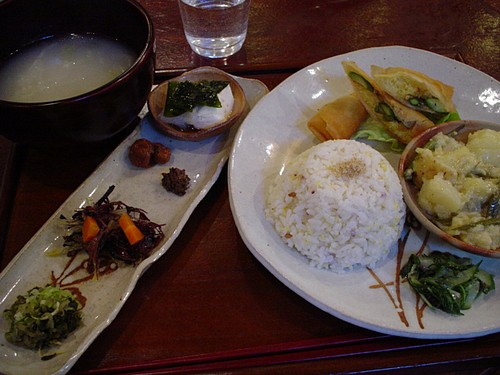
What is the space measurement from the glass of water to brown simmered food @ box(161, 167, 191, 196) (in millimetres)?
914

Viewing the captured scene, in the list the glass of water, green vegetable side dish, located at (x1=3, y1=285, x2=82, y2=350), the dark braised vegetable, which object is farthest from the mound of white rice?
the glass of water

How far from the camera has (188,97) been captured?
1.92 meters

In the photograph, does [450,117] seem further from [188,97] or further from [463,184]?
[188,97]

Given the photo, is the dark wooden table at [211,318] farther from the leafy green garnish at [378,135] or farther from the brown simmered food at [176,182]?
the leafy green garnish at [378,135]

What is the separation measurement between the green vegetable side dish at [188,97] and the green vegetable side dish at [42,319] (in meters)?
0.85

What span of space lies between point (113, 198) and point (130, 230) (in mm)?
253

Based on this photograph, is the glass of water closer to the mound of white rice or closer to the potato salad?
the mound of white rice

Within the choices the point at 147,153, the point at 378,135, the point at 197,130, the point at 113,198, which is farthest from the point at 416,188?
the point at 113,198

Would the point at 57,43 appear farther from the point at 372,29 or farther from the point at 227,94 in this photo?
the point at 372,29

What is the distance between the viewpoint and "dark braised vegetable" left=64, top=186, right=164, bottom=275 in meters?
1.57

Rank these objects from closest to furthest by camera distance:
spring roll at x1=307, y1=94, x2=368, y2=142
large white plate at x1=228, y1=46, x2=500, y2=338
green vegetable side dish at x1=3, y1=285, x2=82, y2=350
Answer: green vegetable side dish at x1=3, y1=285, x2=82, y2=350 < large white plate at x1=228, y1=46, x2=500, y2=338 < spring roll at x1=307, y1=94, x2=368, y2=142

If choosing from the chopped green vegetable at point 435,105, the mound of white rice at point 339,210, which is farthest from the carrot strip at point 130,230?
the chopped green vegetable at point 435,105

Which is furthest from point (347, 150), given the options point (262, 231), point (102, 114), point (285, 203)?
point (102, 114)

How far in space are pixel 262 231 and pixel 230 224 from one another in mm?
167
